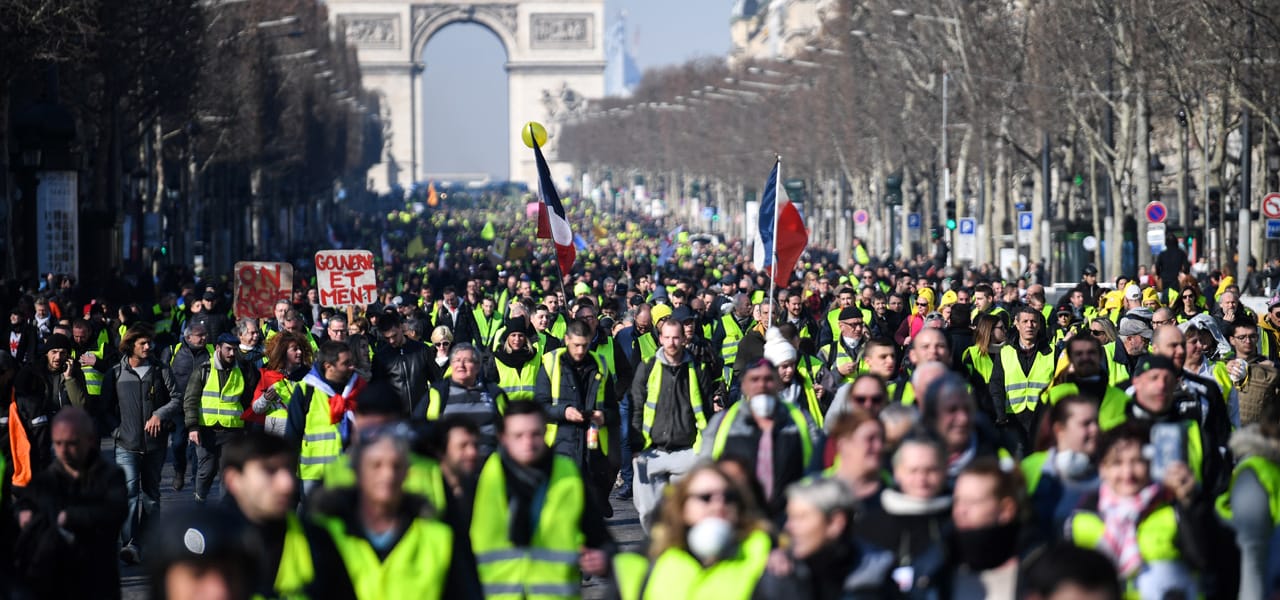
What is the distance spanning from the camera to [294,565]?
700 centimetres

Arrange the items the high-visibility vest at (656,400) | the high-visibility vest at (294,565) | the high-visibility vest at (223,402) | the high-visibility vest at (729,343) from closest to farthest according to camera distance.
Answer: the high-visibility vest at (294,565)
the high-visibility vest at (656,400)
the high-visibility vest at (223,402)
the high-visibility vest at (729,343)

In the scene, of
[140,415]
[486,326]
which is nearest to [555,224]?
[486,326]

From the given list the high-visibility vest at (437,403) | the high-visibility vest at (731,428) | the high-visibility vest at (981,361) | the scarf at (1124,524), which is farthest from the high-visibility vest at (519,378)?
the scarf at (1124,524)

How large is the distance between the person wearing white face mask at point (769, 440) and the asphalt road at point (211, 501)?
210cm

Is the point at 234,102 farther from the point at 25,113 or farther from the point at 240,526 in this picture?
the point at 240,526

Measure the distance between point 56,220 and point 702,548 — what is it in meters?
26.1

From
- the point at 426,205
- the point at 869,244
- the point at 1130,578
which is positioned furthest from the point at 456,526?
the point at 426,205

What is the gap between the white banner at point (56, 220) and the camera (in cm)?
3152

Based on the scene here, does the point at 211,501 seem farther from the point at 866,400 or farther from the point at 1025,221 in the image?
the point at 1025,221

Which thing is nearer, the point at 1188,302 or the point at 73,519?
the point at 73,519

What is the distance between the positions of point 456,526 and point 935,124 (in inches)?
2163

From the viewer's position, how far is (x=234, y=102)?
2185 inches

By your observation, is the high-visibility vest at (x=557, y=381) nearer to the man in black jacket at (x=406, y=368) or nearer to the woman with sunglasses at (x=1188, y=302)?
the man in black jacket at (x=406, y=368)

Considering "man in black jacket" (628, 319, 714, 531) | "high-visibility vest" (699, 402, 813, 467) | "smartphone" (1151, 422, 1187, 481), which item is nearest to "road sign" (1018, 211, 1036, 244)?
"man in black jacket" (628, 319, 714, 531)
